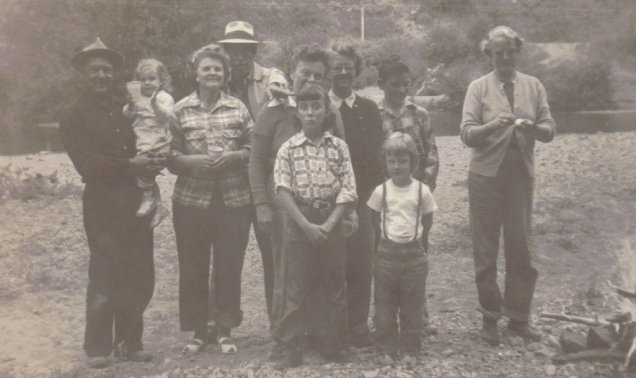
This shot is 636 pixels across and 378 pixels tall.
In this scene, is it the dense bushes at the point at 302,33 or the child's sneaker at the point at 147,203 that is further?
Result: the dense bushes at the point at 302,33

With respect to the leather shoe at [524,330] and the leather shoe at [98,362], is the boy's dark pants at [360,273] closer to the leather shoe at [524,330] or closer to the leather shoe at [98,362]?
the leather shoe at [524,330]

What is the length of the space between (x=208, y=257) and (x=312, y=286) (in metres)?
0.79

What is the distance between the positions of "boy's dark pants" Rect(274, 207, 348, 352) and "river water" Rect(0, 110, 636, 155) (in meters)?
14.6

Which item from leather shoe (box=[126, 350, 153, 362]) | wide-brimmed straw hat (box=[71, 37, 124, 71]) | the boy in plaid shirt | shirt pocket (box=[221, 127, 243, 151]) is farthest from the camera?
leather shoe (box=[126, 350, 153, 362])

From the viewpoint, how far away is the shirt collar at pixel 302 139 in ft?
13.7

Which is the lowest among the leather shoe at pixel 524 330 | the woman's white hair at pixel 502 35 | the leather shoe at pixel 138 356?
the leather shoe at pixel 138 356

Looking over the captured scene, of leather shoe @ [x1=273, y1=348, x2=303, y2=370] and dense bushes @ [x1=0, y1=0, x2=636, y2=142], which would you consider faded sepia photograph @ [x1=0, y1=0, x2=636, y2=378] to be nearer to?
leather shoe @ [x1=273, y1=348, x2=303, y2=370]

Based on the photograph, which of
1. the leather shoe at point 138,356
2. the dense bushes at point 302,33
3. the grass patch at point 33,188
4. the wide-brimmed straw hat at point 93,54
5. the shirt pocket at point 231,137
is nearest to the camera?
the wide-brimmed straw hat at point 93,54

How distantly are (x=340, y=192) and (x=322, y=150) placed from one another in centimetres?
28

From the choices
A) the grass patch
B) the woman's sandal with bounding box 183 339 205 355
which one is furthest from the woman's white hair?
the grass patch

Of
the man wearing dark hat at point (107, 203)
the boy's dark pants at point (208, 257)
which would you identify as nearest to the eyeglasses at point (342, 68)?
the boy's dark pants at point (208, 257)

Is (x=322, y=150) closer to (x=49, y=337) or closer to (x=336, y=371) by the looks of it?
(x=336, y=371)

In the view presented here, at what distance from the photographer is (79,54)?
167 inches

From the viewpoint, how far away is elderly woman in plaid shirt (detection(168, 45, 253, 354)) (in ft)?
14.5
